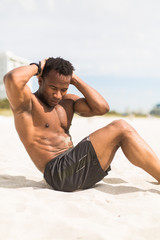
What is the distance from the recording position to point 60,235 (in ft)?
6.81

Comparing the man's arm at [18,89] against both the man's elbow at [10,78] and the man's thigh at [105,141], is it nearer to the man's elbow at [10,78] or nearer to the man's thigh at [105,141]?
the man's elbow at [10,78]

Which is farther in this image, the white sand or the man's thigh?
the man's thigh

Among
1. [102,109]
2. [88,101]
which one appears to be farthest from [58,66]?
[102,109]

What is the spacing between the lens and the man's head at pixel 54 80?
3.27 metres

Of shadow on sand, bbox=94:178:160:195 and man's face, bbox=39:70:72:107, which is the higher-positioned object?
man's face, bbox=39:70:72:107

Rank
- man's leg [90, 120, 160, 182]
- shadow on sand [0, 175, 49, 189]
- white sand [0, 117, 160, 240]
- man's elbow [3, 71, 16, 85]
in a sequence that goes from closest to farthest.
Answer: white sand [0, 117, 160, 240] → man's elbow [3, 71, 16, 85] → man's leg [90, 120, 160, 182] → shadow on sand [0, 175, 49, 189]

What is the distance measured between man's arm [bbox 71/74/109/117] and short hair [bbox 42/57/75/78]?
0.30 meters

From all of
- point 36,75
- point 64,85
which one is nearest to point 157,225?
point 64,85

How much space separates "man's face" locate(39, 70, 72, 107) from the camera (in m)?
3.26

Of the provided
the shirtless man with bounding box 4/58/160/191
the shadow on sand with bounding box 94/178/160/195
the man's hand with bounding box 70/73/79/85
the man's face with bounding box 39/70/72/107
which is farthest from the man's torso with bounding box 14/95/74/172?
the shadow on sand with bounding box 94/178/160/195

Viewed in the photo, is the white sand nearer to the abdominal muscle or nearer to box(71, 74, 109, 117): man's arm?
the abdominal muscle

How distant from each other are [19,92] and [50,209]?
1219 millimetres

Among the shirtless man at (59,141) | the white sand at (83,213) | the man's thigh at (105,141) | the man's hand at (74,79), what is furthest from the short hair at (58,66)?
the white sand at (83,213)

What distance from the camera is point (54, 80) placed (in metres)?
3.25
